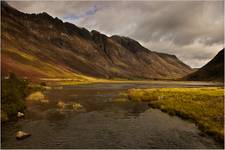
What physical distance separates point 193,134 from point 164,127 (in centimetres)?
528

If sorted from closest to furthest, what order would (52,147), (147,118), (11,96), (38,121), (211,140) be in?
(52,147), (211,140), (38,121), (147,118), (11,96)

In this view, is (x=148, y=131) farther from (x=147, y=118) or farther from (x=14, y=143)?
(x=14, y=143)

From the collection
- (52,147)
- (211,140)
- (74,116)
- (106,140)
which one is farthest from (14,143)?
(211,140)

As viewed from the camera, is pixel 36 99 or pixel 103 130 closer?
pixel 103 130

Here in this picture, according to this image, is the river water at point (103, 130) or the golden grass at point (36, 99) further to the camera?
the golden grass at point (36, 99)

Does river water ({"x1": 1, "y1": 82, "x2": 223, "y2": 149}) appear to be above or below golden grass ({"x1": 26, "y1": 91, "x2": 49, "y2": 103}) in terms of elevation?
below

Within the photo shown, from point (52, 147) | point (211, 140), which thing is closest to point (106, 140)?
point (52, 147)

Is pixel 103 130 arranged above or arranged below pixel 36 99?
below

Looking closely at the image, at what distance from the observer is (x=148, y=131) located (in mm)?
35938

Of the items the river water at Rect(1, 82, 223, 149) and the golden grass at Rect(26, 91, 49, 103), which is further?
the golden grass at Rect(26, 91, 49, 103)

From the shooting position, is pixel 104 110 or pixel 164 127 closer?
pixel 164 127

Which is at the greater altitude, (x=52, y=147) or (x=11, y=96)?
(x=11, y=96)

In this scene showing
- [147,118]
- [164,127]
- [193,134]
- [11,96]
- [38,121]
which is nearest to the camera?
[193,134]

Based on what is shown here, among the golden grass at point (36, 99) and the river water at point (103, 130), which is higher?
the golden grass at point (36, 99)
